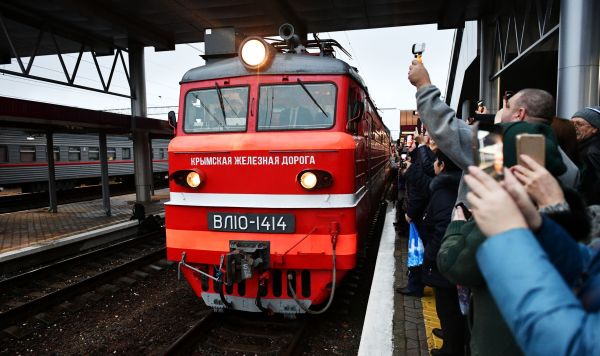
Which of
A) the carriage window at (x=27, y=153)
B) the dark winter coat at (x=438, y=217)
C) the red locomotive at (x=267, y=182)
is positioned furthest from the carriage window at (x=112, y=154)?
the dark winter coat at (x=438, y=217)

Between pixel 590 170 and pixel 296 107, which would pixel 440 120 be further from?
pixel 296 107

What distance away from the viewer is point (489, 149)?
1147mm

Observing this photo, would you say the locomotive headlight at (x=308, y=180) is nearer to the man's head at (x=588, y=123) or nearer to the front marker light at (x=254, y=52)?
the front marker light at (x=254, y=52)

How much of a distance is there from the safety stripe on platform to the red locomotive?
93cm

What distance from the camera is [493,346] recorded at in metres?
1.28

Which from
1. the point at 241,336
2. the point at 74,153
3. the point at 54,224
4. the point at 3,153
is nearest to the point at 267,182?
the point at 241,336

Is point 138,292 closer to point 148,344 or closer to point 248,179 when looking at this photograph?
point 148,344

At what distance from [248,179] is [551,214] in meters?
3.33

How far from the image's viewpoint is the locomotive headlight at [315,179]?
13.1ft

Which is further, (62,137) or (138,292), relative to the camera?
(62,137)

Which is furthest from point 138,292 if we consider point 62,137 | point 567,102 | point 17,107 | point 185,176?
point 62,137

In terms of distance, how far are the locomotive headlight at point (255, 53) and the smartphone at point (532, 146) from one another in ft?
11.8

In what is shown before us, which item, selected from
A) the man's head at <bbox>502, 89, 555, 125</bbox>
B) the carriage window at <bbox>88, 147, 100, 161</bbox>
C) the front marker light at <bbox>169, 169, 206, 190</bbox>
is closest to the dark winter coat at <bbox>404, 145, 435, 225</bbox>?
the front marker light at <bbox>169, 169, 206, 190</bbox>

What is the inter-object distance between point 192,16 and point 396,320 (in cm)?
1008
